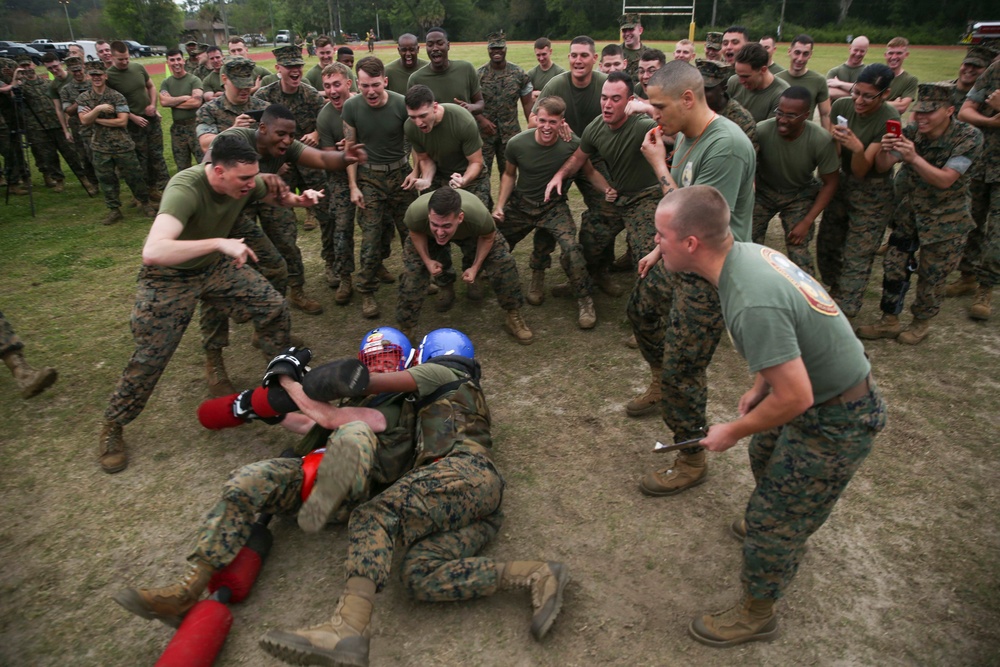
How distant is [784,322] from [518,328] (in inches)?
146

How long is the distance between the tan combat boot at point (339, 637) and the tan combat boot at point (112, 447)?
2.39m

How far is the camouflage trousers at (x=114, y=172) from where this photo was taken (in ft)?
30.5

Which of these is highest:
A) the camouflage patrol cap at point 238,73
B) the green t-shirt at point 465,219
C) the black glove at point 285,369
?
the camouflage patrol cap at point 238,73

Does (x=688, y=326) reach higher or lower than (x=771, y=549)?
higher

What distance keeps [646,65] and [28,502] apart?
7.20m

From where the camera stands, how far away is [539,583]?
324 cm

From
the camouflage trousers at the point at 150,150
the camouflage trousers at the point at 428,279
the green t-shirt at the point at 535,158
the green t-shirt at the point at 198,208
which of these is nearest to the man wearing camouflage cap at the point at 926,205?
the green t-shirt at the point at 535,158

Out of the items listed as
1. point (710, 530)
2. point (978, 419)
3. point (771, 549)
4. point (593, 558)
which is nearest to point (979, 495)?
point (978, 419)

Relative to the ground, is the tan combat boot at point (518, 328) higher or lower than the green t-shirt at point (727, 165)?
lower

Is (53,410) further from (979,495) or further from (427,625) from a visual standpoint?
(979,495)

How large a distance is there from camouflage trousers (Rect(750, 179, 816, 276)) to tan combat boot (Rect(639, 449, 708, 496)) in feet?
8.77

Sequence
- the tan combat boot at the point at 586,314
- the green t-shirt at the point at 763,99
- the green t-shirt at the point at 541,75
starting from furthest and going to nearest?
the green t-shirt at the point at 541,75, the green t-shirt at the point at 763,99, the tan combat boot at the point at 586,314

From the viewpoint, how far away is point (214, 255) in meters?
4.69

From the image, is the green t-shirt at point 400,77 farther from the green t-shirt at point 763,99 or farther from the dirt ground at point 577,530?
A: the dirt ground at point 577,530
